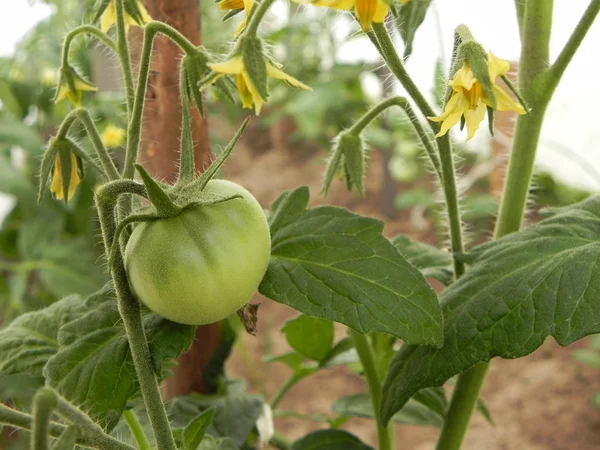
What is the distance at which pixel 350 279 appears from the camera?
423mm

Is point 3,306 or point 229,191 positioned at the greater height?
point 229,191

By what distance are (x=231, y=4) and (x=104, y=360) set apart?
225 millimetres

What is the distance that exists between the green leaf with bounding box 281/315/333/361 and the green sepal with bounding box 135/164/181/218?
0.97 feet

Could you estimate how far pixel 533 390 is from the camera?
4.02ft

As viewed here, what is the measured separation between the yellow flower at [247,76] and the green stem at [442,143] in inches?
2.2

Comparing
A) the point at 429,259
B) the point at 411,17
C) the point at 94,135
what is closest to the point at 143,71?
the point at 94,135

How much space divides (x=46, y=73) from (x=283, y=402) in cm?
79

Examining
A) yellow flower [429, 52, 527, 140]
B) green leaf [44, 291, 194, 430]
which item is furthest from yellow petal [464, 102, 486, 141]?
green leaf [44, 291, 194, 430]

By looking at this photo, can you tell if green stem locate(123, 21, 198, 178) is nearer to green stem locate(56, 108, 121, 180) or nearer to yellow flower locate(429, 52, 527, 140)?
green stem locate(56, 108, 121, 180)

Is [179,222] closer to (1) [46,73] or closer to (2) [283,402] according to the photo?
(2) [283,402]

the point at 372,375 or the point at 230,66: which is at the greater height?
the point at 230,66

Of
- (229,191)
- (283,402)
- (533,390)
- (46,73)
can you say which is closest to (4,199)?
(46,73)

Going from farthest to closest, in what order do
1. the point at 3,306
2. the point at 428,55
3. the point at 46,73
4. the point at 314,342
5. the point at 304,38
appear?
the point at 304,38 → the point at 46,73 → the point at 3,306 → the point at 428,55 → the point at 314,342

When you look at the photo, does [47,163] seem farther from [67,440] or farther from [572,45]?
[572,45]
